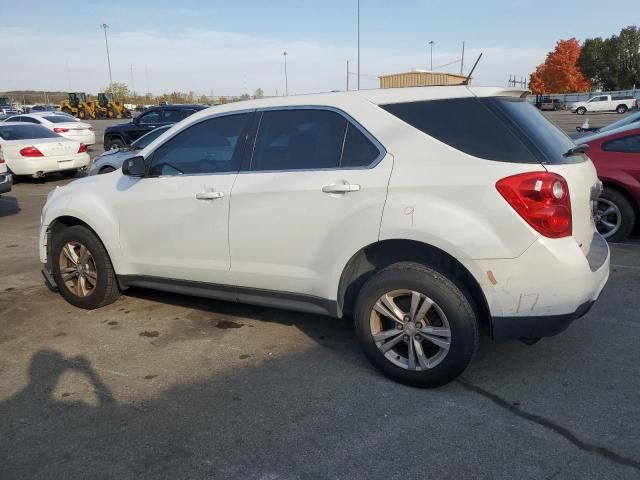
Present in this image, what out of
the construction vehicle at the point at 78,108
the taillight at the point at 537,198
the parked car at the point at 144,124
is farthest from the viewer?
the construction vehicle at the point at 78,108

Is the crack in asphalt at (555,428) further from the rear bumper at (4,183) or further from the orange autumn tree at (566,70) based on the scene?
the orange autumn tree at (566,70)

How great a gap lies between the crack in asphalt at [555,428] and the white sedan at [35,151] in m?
12.4

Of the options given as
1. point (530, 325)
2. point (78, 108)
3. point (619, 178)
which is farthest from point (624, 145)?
point (78, 108)

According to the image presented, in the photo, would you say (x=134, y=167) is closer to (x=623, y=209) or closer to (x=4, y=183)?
(x=623, y=209)

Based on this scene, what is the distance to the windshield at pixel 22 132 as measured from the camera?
1307cm

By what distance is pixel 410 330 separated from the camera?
3.23m

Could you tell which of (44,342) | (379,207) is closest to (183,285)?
Result: (44,342)

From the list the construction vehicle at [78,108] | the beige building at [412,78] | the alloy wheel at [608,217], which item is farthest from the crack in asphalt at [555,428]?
the construction vehicle at [78,108]

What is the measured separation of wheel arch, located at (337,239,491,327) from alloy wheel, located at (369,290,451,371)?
9.2 inches

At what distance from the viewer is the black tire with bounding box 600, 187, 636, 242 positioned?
20.8 feet

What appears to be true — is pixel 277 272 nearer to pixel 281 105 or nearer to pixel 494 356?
pixel 281 105

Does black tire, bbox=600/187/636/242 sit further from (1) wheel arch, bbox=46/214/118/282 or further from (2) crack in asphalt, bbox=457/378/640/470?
(1) wheel arch, bbox=46/214/118/282

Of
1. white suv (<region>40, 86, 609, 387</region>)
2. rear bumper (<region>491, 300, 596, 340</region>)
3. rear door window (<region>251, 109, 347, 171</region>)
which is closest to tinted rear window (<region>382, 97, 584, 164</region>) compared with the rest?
white suv (<region>40, 86, 609, 387</region>)

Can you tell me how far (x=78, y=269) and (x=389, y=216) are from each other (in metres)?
3.04
